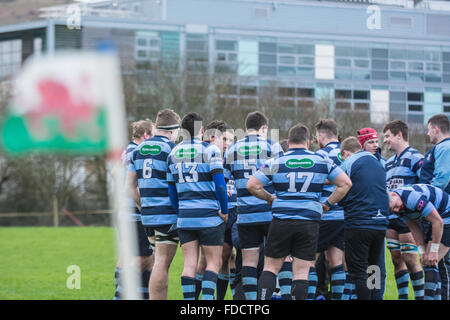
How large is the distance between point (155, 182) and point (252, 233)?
1.37m

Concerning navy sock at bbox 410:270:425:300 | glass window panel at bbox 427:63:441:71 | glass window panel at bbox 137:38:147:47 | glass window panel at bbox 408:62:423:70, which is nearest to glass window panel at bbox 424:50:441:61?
glass window panel at bbox 427:63:441:71

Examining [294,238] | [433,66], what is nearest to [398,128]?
[294,238]

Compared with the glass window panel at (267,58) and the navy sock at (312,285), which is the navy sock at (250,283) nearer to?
the navy sock at (312,285)

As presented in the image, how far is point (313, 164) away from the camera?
24.0 feet

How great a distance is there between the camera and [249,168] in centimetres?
838

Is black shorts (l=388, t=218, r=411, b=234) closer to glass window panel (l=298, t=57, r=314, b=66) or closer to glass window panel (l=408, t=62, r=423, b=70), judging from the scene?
glass window panel (l=408, t=62, r=423, b=70)

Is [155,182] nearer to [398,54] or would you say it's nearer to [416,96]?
[398,54]

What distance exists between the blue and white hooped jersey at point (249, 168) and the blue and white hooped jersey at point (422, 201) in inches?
64.3

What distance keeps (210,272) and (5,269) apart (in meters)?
9.91

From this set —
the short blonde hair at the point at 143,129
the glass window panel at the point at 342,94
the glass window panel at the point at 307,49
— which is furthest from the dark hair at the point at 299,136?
the glass window panel at the point at 342,94

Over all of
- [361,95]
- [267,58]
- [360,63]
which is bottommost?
[361,95]

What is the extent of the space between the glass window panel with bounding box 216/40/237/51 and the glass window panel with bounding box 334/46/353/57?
10.5m

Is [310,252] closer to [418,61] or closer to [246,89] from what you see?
[418,61]

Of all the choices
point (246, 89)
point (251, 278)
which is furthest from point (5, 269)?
point (246, 89)
